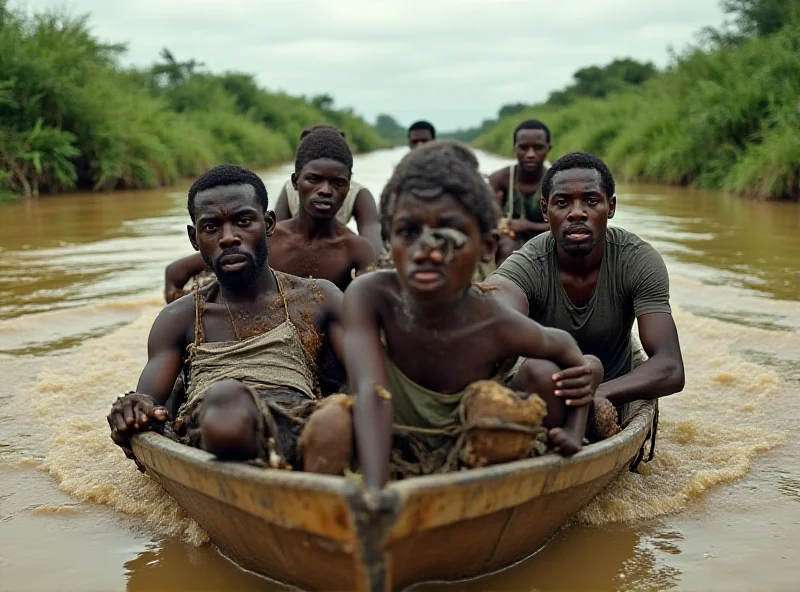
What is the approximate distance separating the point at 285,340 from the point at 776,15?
20.5 m

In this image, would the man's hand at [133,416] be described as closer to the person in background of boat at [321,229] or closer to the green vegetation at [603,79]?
the person in background of boat at [321,229]

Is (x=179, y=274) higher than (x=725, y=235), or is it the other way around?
(x=179, y=274)

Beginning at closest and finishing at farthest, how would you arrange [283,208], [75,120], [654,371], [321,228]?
[654,371] → [321,228] → [283,208] → [75,120]

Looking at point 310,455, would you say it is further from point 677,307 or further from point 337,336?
point 677,307

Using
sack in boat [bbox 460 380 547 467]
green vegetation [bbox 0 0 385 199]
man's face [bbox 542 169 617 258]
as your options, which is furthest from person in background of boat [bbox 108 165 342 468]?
green vegetation [bbox 0 0 385 199]

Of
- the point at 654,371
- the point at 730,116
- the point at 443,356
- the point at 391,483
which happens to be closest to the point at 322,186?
the point at 654,371

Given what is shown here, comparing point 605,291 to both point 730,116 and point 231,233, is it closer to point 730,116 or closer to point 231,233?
point 231,233

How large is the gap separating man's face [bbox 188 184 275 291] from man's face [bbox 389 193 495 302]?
2.86 feet

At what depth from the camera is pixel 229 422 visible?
8.25ft

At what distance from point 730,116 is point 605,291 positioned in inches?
520

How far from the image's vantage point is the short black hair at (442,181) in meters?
2.45

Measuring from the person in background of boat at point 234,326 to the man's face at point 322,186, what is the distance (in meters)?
1.32

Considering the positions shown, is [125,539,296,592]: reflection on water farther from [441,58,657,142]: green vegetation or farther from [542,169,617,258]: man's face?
[441,58,657,142]: green vegetation

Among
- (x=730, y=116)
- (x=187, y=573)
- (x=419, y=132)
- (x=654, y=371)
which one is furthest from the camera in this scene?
(x=730, y=116)
